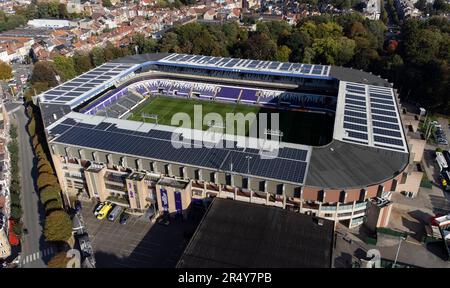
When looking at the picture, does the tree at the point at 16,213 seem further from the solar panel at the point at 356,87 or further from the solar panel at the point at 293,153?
the solar panel at the point at 356,87

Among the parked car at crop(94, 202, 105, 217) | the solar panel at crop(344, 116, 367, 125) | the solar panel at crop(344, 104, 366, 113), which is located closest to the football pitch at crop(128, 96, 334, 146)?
the solar panel at crop(344, 104, 366, 113)

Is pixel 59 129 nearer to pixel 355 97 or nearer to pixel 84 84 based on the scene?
pixel 84 84

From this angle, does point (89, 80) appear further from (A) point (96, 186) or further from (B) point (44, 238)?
(B) point (44, 238)

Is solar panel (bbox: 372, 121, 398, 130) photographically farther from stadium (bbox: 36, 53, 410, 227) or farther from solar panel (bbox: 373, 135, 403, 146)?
solar panel (bbox: 373, 135, 403, 146)

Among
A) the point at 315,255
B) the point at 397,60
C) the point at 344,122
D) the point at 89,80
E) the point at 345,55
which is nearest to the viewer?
the point at 315,255

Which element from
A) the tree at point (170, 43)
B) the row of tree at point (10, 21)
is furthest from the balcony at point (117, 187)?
the row of tree at point (10, 21)
